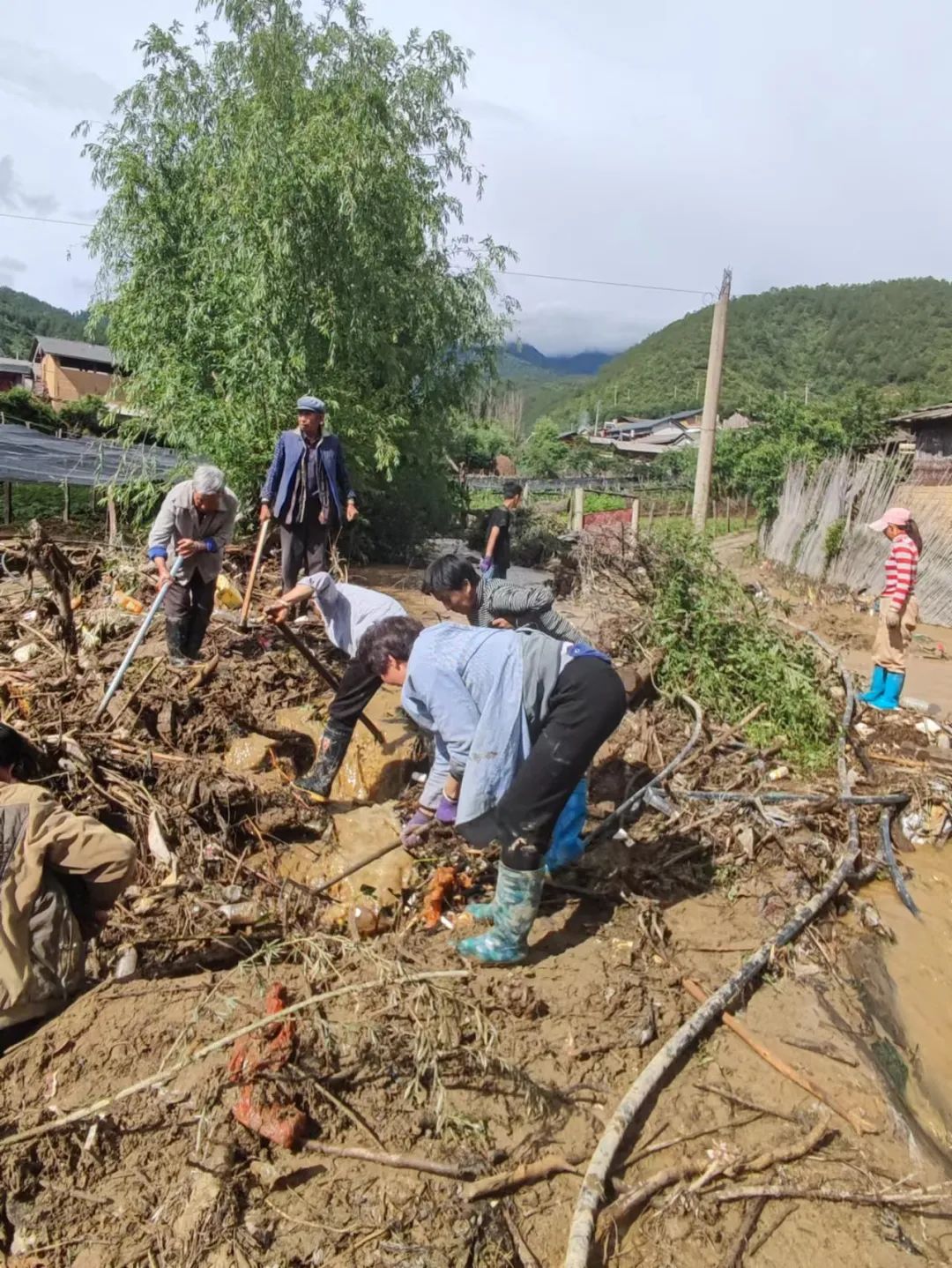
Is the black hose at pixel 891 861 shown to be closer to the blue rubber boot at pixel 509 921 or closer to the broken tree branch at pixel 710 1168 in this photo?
the broken tree branch at pixel 710 1168

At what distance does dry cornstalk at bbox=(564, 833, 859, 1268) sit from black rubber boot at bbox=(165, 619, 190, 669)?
382 centimetres

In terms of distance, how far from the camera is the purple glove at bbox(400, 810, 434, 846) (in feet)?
13.2

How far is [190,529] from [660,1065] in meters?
4.10

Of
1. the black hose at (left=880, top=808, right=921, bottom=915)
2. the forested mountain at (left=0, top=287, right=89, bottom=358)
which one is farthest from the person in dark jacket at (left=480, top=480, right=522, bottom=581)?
the forested mountain at (left=0, top=287, right=89, bottom=358)

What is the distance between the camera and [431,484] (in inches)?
534

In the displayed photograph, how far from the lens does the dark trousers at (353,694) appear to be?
4.32 meters

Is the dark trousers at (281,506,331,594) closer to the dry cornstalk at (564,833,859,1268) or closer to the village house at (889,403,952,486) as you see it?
the dry cornstalk at (564,833,859,1268)

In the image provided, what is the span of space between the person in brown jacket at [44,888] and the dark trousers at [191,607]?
2.70m

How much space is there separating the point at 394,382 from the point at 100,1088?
9911mm

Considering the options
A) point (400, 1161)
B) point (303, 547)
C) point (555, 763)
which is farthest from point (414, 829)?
point (303, 547)

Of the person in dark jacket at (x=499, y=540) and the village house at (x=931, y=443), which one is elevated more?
the village house at (x=931, y=443)

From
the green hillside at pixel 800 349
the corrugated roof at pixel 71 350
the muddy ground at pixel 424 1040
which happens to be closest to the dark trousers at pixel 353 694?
the muddy ground at pixel 424 1040

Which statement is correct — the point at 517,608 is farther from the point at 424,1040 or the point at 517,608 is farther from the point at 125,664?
the point at 424,1040

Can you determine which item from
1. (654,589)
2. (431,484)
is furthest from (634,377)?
(654,589)
